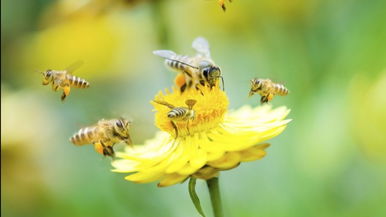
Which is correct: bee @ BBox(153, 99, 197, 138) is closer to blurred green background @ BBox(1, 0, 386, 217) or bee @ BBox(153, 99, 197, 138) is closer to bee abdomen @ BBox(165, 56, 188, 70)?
bee abdomen @ BBox(165, 56, 188, 70)

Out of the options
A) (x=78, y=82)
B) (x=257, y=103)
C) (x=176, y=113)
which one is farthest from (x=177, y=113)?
(x=257, y=103)

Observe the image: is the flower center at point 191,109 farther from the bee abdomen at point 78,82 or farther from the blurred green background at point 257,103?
the blurred green background at point 257,103

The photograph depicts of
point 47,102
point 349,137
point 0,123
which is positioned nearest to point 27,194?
point 0,123

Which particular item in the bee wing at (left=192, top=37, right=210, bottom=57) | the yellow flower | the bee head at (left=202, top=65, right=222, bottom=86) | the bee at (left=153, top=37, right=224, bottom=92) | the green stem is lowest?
the green stem

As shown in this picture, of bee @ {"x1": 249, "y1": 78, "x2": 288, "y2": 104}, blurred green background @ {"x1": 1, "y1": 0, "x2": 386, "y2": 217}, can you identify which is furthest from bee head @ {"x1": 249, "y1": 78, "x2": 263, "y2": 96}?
blurred green background @ {"x1": 1, "y1": 0, "x2": 386, "y2": 217}

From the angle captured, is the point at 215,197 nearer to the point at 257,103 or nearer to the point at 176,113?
the point at 176,113

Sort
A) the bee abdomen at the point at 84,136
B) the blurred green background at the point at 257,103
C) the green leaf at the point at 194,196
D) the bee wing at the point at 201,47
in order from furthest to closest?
the blurred green background at the point at 257,103, the bee wing at the point at 201,47, the bee abdomen at the point at 84,136, the green leaf at the point at 194,196

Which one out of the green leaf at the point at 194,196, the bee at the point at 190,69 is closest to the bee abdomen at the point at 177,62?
the bee at the point at 190,69
